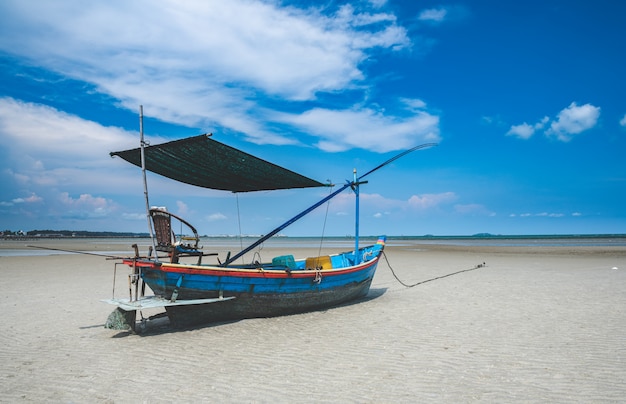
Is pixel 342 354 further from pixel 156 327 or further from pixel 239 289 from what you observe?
pixel 156 327

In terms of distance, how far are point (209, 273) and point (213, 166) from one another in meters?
2.29

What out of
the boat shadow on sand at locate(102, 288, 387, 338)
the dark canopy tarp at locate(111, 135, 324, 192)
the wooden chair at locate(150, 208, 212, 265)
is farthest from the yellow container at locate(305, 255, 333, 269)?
the wooden chair at locate(150, 208, 212, 265)

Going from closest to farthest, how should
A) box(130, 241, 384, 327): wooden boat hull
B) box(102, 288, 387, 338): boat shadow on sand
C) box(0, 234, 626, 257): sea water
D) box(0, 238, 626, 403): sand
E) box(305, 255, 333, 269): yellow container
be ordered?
box(0, 238, 626, 403): sand → box(130, 241, 384, 327): wooden boat hull → box(102, 288, 387, 338): boat shadow on sand → box(305, 255, 333, 269): yellow container → box(0, 234, 626, 257): sea water

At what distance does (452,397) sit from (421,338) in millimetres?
2573

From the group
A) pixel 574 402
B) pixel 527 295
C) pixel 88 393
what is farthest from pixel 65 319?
pixel 527 295

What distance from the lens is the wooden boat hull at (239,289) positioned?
7291 mm

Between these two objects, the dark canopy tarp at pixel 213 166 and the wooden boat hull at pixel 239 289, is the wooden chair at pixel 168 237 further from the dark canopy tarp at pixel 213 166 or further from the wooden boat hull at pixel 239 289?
the dark canopy tarp at pixel 213 166

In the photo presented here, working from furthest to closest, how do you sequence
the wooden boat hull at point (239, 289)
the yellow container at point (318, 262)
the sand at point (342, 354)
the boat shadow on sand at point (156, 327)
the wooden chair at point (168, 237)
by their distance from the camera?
the yellow container at point (318, 262) → the wooden chair at point (168, 237) → the boat shadow on sand at point (156, 327) → the wooden boat hull at point (239, 289) → the sand at point (342, 354)

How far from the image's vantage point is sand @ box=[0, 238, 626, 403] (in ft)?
15.8

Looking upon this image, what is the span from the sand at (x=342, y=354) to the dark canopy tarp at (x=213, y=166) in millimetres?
3215

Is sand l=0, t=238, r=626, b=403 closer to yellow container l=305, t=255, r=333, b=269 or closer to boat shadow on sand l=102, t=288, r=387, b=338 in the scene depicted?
boat shadow on sand l=102, t=288, r=387, b=338

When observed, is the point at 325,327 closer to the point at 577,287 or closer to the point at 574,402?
the point at 574,402

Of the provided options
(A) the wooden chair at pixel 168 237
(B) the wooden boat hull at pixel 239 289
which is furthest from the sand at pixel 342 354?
(A) the wooden chair at pixel 168 237

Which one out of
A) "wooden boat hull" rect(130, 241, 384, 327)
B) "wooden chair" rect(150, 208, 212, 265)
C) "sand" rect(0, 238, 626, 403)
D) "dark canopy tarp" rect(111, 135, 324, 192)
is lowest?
"sand" rect(0, 238, 626, 403)
